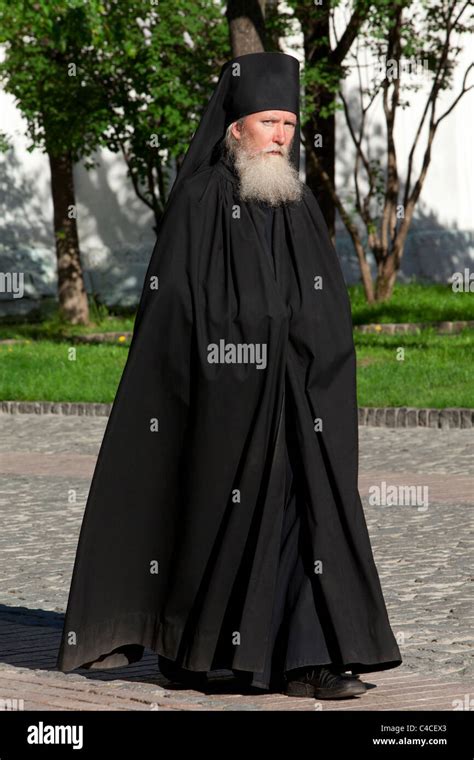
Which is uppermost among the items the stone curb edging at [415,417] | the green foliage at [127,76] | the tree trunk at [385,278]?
the green foliage at [127,76]

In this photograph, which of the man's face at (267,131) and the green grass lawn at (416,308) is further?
the green grass lawn at (416,308)

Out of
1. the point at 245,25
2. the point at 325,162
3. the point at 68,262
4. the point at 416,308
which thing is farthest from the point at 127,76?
the point at 416,308

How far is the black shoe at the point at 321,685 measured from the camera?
18.7 ft

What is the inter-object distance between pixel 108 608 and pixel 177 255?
1.21m

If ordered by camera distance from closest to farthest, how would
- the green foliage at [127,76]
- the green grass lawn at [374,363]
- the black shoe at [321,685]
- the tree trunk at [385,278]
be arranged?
the black shoe at [321,685] → the green grass lawn at [374,363] → the green foliage at [127,76] → the tree trunk at [385,278]

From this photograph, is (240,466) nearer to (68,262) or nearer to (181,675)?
(181,675)

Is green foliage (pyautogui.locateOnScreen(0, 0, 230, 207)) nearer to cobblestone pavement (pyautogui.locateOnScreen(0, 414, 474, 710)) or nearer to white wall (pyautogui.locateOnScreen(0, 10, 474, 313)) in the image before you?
white wall (pyautogui.locateOnScreen(0, 10, 474, 313))

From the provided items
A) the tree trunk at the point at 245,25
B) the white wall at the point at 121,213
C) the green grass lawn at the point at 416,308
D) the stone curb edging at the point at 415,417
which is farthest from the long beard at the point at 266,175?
the white wall at the point at 121,213

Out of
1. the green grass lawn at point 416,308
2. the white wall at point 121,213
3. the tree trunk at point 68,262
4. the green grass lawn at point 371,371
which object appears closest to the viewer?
the green grass lawn at point 371,371

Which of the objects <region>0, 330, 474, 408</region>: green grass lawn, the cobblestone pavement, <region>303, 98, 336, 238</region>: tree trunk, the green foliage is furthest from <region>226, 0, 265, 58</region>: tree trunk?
the cobblestone pavement

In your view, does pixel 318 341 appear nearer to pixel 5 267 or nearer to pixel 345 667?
pixel 345 667

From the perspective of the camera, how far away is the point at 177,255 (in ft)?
19.4

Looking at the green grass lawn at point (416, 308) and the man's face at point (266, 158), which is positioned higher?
the man's face at point (266, 158)

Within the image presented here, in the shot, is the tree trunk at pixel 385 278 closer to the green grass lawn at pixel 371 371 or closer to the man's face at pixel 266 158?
the green grass lawn at pixel 371 371
